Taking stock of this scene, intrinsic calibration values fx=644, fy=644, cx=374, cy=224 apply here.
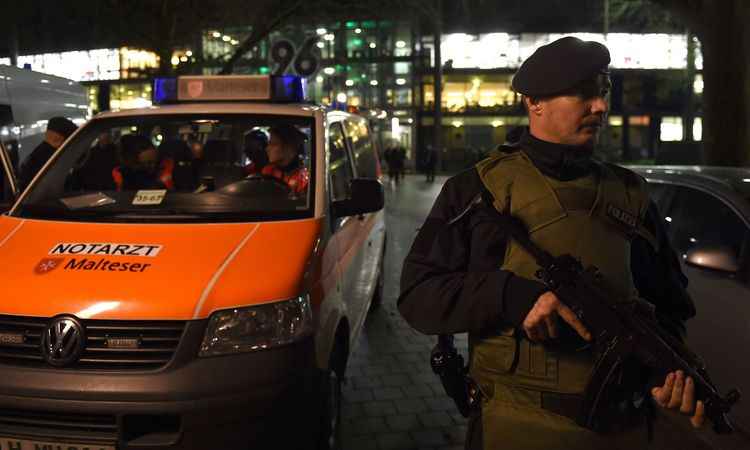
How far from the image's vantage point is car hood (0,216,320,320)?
8.59 ft

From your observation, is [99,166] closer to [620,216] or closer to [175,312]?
[175,312]

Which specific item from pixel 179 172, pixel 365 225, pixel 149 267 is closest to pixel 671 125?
pixel 365 225

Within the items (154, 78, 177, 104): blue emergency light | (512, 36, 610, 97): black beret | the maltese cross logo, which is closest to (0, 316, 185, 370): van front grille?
the maltese cross logo

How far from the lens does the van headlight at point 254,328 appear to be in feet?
8.65

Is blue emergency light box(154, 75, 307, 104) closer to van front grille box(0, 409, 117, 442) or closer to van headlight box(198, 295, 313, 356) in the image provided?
van headlight box(198, 295, 313, 356)

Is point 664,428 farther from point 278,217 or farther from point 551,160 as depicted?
point 278,217

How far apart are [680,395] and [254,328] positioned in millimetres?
1691

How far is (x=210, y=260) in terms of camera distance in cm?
286

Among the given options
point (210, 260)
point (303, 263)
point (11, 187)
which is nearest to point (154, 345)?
point (210, 260)

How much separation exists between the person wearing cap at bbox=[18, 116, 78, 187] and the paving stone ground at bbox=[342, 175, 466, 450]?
3.38m

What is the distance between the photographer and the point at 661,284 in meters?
1.90

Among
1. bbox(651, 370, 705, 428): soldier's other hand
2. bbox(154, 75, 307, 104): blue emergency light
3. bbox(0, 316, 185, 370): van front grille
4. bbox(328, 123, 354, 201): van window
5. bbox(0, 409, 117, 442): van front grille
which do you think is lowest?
bbox(0, 409, 117, 442): van front grille

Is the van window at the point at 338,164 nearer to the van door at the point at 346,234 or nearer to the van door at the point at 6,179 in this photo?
the van door at the point at 346,234

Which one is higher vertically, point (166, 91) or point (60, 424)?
point (166, 91)
